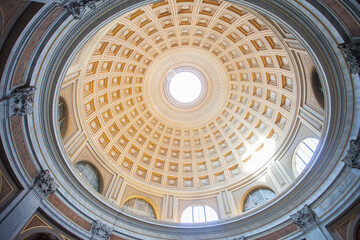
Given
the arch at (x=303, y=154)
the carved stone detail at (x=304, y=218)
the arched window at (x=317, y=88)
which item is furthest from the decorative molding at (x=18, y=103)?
the arch at (x=303, y=154)

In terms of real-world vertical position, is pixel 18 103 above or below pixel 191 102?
below

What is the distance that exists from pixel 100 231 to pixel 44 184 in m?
5.10

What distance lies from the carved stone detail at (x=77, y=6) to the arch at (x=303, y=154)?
17.7 meters

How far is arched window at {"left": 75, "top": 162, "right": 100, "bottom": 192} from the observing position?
19.1 m

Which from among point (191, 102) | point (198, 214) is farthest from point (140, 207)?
point (191, 102)

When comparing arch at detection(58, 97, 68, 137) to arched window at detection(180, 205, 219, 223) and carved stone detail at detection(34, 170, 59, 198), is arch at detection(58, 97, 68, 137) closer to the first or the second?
carved stone detail at detection(34, 170, 59, 198)

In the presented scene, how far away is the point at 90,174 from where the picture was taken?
1986cm

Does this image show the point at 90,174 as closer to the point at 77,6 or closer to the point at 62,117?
the point at 62,117

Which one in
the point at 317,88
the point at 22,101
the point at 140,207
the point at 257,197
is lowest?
the point at 22,101

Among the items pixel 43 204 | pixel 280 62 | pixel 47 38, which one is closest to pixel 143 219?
pixel 43 204

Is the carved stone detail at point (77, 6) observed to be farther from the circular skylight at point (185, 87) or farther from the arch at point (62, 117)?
the circular skylight at point (185, 87)

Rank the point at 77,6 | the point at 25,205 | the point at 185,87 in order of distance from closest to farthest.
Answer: the point at 77,6
the point at 25,205
the point at 185,87

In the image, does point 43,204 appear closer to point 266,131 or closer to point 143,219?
point 143,219

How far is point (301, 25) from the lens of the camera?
11.2 m
